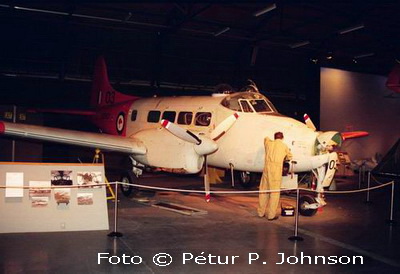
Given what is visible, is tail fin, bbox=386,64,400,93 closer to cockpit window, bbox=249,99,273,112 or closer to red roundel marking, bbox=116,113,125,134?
cockpit window, bbox=249,99,273,112

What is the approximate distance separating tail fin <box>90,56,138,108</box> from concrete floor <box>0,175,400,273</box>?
689 centimetres

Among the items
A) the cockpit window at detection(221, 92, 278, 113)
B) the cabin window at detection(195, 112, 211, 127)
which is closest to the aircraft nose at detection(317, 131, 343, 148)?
the cockpit window at detection(221, 92, 278, 113)

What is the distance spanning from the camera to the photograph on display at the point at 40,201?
811cm

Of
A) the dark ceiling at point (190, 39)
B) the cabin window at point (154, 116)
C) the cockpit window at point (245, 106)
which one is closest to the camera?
the cockpit window at point (245, 106)

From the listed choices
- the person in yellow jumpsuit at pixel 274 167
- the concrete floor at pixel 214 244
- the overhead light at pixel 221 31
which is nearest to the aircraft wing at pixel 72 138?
the concrete floor at pixel 214 244

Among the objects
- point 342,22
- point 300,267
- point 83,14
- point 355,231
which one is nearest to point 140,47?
point 83,14

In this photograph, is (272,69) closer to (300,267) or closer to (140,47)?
(140,47)

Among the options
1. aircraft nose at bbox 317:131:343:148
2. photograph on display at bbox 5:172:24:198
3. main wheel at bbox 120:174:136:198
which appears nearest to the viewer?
photograph on display at bbox 5:172:24:198

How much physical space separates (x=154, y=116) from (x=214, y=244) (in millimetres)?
6909

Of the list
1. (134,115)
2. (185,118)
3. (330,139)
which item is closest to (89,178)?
(185,118)

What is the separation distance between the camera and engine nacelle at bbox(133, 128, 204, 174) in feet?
37.7

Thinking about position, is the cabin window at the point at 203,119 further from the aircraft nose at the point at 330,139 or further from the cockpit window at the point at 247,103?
the aircraft nose at the point at 330,139

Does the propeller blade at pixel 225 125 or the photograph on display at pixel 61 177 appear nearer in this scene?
the photograph on display at pixel 61 177

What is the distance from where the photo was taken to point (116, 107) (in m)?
16.5
